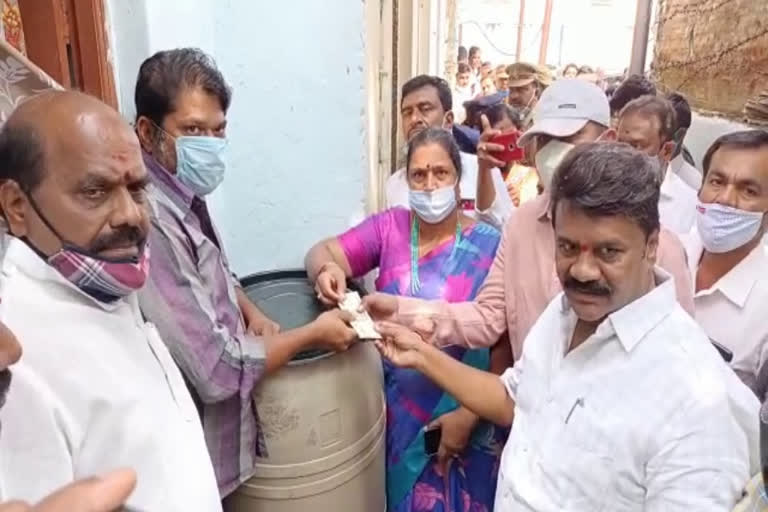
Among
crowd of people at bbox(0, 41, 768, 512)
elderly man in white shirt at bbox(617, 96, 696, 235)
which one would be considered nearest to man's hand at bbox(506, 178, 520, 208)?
elderly man in white shirt at bbox(617, 96, 696, 235)

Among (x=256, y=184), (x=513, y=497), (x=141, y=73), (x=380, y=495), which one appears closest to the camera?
(x=513, y=497)

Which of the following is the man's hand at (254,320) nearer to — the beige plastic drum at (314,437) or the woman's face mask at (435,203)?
the beige plastic drum at (314,437)

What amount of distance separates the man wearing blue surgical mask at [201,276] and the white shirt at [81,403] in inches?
7.0

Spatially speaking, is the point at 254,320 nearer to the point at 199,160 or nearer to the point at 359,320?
the point at 359,320

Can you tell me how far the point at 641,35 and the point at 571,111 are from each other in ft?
14.0

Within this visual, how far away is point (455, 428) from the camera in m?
1.38

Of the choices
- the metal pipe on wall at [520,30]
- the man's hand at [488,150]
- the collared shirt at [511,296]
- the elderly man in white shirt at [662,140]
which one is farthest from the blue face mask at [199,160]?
the metal pipe on wall at [520,30]

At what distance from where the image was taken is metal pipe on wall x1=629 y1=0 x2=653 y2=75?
4.92 meters

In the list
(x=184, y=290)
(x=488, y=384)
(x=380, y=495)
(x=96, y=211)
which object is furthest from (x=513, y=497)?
(x=96, y=211)

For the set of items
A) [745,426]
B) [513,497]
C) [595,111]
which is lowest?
[513,497]

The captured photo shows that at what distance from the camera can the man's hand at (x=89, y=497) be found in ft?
1.62

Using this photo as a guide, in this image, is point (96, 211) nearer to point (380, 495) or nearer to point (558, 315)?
point (558, 315)

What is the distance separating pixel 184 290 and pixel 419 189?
2.54ft

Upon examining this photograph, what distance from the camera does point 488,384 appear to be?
1.23 m
